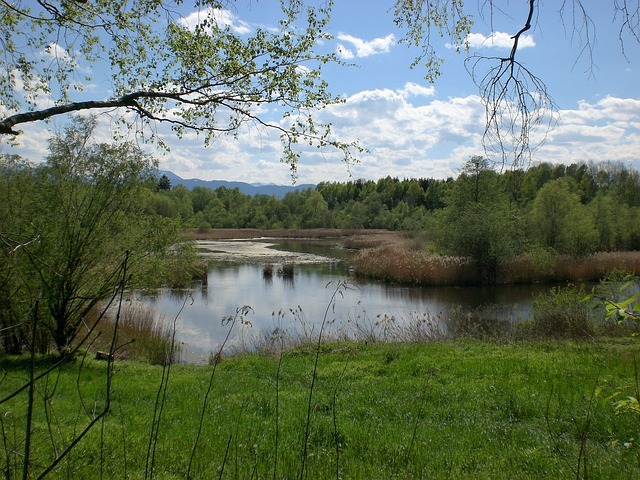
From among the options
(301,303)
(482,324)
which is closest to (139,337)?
(301,303)

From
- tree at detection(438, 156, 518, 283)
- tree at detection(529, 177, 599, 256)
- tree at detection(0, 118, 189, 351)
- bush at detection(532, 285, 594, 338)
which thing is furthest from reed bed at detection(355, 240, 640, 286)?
tree at detection(0, 118, 189, 351)

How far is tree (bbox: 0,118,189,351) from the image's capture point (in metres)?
Result: 8.56

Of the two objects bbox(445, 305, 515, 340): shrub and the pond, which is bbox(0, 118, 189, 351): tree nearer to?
the pond

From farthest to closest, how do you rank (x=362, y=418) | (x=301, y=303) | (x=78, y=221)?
1. (x=301, y=303)
2. (x=78, y=221)
3. (x=362, y=418)

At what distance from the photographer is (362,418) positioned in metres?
5.49

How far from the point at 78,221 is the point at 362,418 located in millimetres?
6531

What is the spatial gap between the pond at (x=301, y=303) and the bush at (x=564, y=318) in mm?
2182

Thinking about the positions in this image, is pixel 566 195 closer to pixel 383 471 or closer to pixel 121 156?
pixel 121 156

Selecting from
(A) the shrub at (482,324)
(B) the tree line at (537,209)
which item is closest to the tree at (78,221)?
(B) the tree line at (537,209)

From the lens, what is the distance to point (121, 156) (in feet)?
31.6

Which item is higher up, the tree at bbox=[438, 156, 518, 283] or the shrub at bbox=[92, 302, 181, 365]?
the tree at bbox=[438, 156, 518, 283]

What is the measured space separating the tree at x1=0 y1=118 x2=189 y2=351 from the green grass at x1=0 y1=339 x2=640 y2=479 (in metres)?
1.28

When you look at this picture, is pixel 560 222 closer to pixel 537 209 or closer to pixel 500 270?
pixel 537 209

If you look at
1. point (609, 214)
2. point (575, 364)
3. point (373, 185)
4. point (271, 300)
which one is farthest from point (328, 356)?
point (373, 185)
